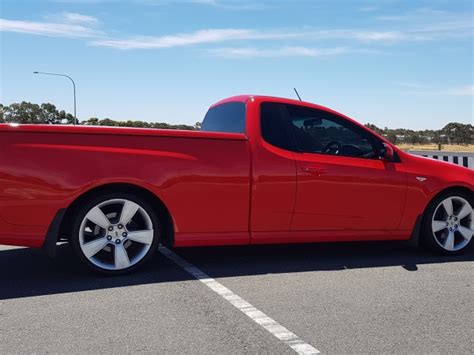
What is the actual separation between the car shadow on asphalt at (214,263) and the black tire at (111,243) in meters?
0.09

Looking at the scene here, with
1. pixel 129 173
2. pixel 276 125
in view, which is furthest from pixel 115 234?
pixel 276 125

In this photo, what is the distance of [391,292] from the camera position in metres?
Result: 4.60

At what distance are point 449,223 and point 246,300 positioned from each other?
9.34ft

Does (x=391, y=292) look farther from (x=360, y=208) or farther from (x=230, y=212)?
(x=230, y=212)

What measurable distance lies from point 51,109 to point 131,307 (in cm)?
7129

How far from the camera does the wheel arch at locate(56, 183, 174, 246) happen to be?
4.86 meters

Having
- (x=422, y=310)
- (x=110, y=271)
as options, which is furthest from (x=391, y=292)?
(x=110, y=271)

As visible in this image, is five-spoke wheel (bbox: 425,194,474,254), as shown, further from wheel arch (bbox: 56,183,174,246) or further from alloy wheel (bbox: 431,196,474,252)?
wheel arch (bbox: 56,183,174,246)

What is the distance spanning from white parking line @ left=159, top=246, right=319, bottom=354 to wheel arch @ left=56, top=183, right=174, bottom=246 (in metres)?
0.39

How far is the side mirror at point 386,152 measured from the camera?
5718 millimetres

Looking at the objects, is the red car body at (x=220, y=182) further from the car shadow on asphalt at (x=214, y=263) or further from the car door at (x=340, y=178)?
the car shadow on asphalt at (x=214, y=263)

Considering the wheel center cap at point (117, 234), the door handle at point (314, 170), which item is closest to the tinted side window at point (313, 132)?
the door handle at point (314, 170)

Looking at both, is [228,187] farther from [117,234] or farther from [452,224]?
[452,224]

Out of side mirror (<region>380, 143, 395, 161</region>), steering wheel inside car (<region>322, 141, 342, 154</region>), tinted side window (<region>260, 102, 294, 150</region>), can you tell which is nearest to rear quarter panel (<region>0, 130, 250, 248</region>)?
tinted side window (<region>260, 102, 294, 150</region>)
